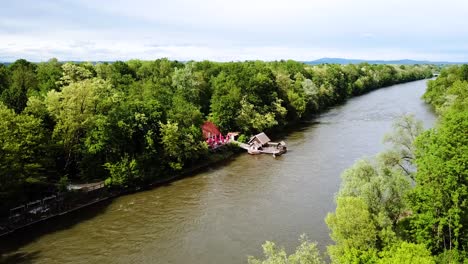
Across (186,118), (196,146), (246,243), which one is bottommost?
(246,243)

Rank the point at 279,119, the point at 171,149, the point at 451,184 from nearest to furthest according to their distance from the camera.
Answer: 1. the point at 451,184
2. the point at 171,149
3. the point at 279,119

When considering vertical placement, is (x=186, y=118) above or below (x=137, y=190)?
above

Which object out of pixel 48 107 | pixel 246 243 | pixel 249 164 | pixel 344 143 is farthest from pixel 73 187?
pixel 344 143

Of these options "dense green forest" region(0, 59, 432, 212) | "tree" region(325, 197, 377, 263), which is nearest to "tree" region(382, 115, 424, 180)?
"tree" region(325, 197, 377, 263)

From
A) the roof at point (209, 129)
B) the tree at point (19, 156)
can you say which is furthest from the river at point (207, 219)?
the roof at point (209, 129)

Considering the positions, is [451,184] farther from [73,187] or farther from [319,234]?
[73,187]

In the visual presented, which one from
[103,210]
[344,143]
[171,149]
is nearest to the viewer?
[103,210]

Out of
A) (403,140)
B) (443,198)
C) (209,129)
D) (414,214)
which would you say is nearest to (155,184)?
(209,129)

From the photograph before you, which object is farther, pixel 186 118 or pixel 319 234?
pixel 186 118
